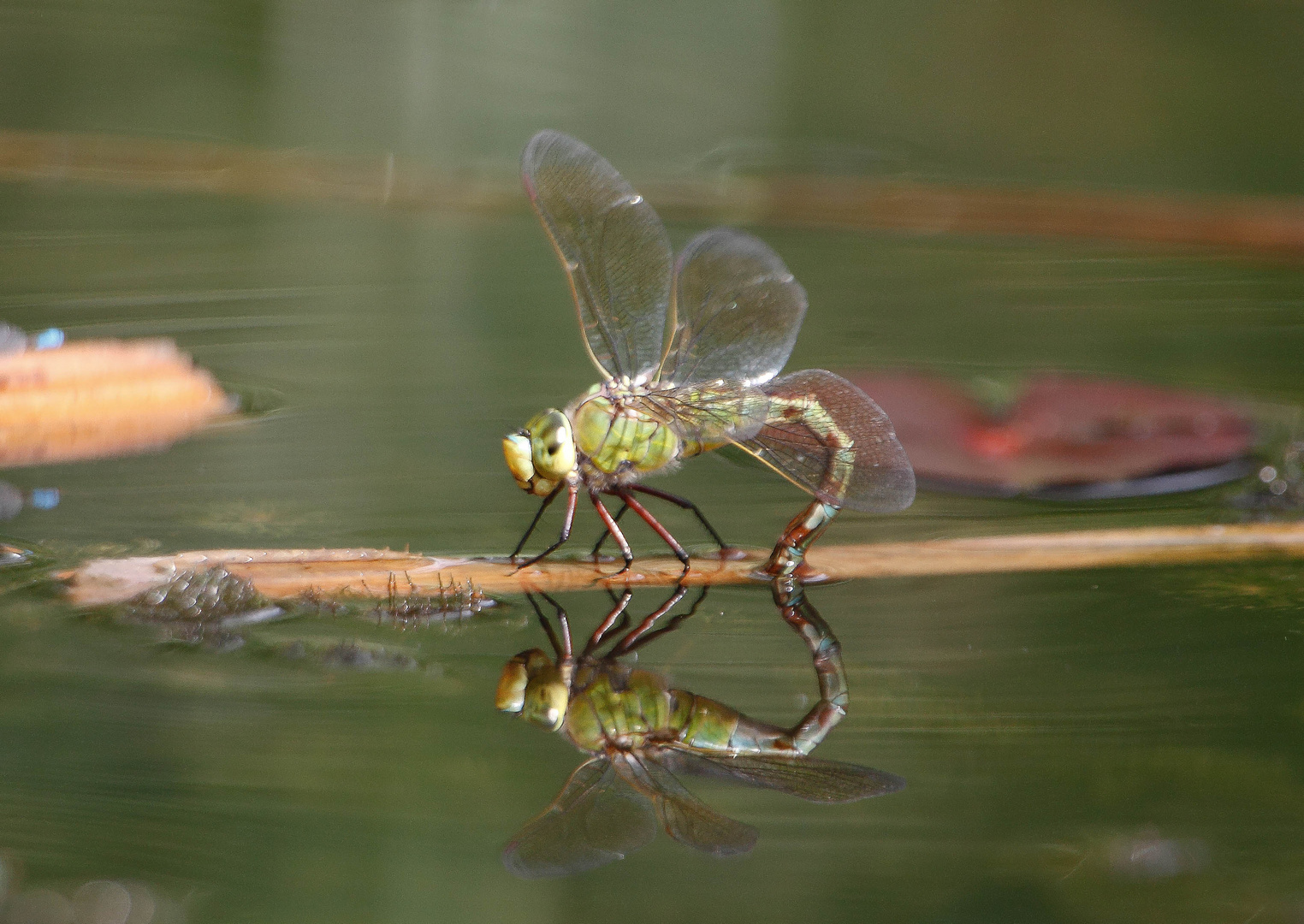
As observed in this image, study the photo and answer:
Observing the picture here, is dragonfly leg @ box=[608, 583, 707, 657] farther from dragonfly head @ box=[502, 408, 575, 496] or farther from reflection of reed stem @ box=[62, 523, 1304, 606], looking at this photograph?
dragonfly head @ box=[502, 408, 575, 496]

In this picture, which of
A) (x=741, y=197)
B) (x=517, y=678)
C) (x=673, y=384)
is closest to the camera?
(x=517, y=678)

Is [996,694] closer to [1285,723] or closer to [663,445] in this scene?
[1285,723]

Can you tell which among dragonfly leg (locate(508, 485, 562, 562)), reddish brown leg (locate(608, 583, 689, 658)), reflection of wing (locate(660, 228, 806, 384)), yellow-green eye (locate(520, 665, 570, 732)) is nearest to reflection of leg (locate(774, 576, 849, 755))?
reddish brown leg (locate(608, 583, 689, 658))

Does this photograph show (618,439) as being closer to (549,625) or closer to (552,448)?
(552,448)

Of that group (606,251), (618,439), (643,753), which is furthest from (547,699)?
(606,251)

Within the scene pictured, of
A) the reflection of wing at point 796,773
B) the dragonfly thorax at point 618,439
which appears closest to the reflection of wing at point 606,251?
the dragonfly thorax at point 618,439

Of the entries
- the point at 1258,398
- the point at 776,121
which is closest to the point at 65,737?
the point at 1258,398
